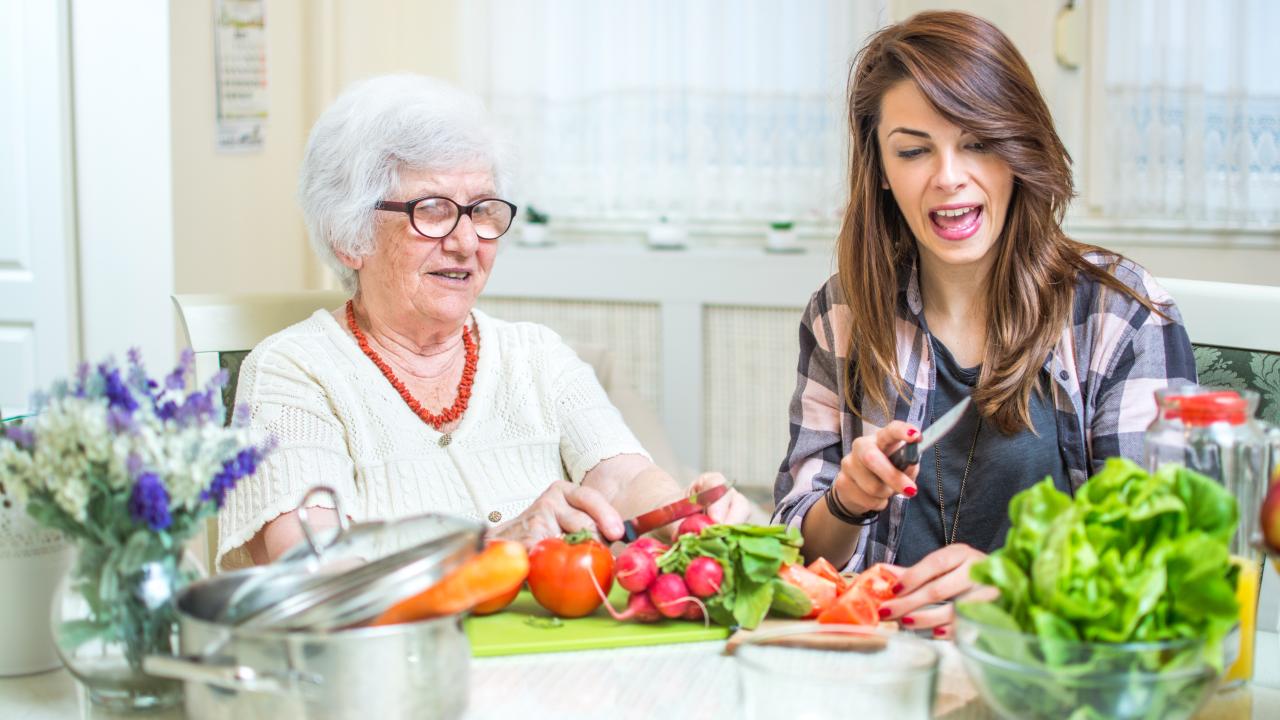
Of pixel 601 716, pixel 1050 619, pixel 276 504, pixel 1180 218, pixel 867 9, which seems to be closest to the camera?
pixel 1050 619

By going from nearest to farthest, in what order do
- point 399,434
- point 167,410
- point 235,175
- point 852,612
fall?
point 167,410
point 852,612
point 399,434
point 235,175

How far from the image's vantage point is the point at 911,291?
1.74m

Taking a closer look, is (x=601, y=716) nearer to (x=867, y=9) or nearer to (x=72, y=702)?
(x=72, y=702)

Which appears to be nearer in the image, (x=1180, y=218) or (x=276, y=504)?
(x=276, y=504)

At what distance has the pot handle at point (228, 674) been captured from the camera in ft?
2.81

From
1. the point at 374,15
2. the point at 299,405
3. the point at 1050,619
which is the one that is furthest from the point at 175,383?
the point at 374,15

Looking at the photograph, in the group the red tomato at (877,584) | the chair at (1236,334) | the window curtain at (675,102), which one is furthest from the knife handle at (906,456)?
the window curtain at (675,102)

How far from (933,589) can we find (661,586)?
0.27 m

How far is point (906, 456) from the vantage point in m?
1.28

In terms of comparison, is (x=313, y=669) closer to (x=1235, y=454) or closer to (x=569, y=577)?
(x=569, y=577)

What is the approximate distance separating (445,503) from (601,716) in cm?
81

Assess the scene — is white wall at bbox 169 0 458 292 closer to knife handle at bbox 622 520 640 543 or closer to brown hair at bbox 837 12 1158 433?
brown hair at bbox 837 12 1158 433

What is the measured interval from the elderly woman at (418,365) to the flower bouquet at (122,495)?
0.69m

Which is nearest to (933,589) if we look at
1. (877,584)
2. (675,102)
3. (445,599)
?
(877,584)
